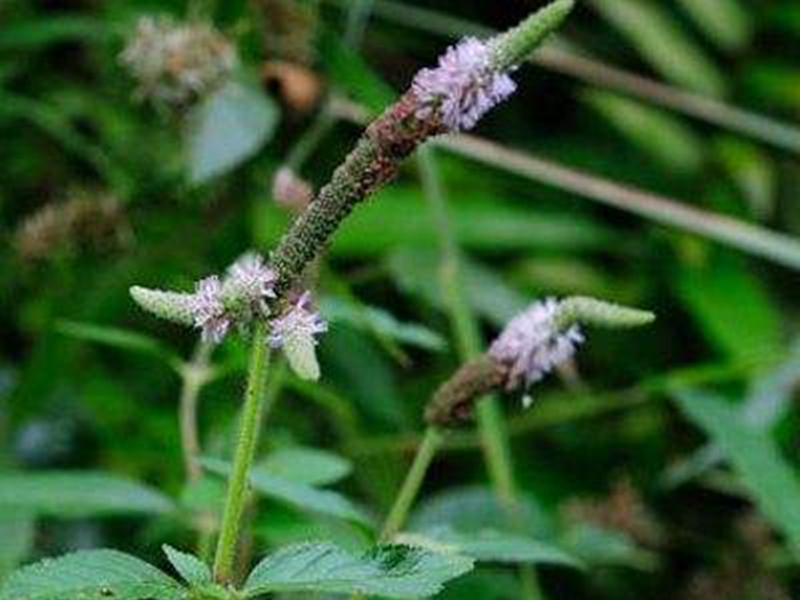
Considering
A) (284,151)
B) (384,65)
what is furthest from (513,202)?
(284,151)

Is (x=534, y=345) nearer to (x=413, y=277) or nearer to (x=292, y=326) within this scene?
(x=292, y=326)

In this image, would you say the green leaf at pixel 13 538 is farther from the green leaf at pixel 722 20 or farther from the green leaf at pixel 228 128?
the green leaf at pixel 722 20

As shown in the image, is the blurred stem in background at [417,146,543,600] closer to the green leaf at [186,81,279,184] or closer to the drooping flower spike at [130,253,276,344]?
the green leaf at [186,81,279,184]

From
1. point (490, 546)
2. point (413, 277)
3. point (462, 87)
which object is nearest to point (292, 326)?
point (462, 87)

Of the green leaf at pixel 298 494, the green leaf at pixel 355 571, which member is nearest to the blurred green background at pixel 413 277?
the green leaf at pixel 298 494

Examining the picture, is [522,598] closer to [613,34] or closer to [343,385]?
[343,385]
